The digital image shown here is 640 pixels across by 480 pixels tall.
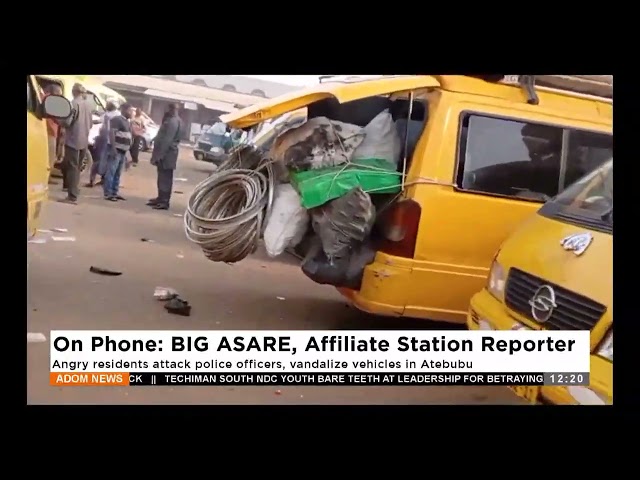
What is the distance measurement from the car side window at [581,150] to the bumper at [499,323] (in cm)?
84

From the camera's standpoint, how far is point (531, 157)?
11.8 feet

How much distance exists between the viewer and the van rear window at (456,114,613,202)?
11.6 feet

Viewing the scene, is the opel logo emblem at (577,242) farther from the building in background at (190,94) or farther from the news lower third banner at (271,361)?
the building in background at (190,94)

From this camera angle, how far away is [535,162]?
3.61m

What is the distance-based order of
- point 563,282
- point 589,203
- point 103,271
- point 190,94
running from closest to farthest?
point 563,282, point 589,203, point 190,94, point 103,271

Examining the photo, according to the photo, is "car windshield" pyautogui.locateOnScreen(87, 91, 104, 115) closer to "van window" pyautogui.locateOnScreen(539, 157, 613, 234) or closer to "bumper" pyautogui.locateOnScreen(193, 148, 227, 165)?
"bumper" pyautogui.locateOnScreen(193, 148, 227, 165)

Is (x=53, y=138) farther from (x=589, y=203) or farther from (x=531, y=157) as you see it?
(x=589, y=203)

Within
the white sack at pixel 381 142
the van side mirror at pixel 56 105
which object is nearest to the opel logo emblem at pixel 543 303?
the white sack at pixel 381 142

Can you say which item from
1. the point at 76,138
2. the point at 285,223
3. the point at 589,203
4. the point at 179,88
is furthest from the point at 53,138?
the point at 589,203

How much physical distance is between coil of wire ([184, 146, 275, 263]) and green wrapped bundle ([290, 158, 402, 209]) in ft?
0.73

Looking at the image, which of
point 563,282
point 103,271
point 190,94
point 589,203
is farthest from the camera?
point 103,271

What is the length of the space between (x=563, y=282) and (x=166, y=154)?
236 cm

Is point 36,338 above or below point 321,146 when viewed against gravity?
below
